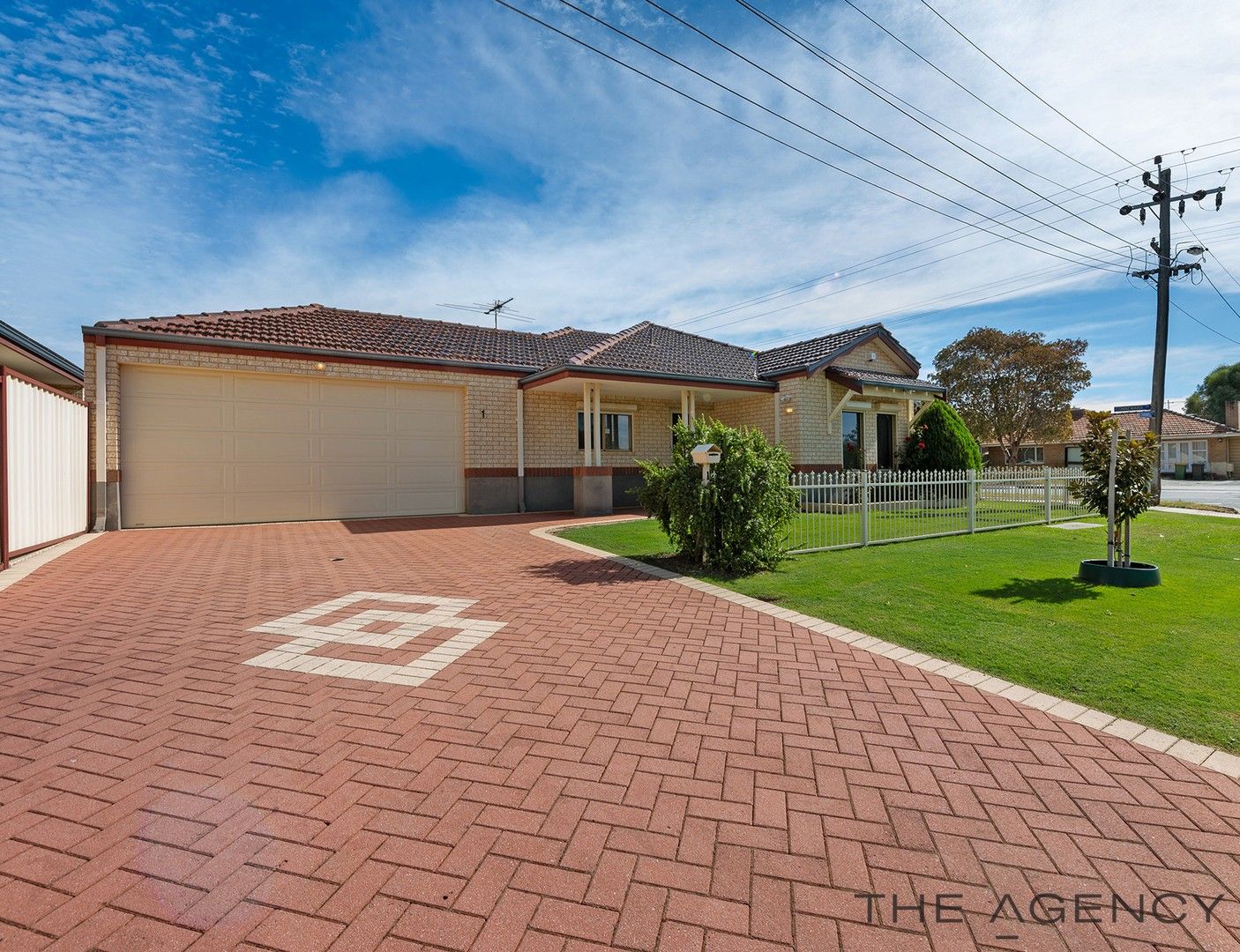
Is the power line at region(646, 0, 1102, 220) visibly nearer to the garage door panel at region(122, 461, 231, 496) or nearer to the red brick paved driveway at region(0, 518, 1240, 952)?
the red brick paved driveway at region(0, 518, 1240, 952)

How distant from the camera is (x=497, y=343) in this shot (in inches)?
658

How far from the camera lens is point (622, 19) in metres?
6.84

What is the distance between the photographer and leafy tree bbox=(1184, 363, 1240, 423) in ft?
160

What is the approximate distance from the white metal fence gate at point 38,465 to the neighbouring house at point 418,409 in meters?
1.20

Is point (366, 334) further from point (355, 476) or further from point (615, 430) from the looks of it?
point (615, 430)

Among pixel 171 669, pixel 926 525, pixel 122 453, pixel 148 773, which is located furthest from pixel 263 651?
pixel 926 525

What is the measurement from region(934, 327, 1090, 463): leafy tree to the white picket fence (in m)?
17.3

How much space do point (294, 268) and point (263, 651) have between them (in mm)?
13957

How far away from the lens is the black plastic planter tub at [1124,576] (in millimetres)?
6191

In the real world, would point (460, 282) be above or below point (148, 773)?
above

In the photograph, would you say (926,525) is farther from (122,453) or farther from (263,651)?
(122,453)

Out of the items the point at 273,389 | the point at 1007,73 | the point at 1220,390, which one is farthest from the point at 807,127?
the point at 1220,390

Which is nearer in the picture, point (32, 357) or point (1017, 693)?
point (1017, 693)

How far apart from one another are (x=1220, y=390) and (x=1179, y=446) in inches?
714
